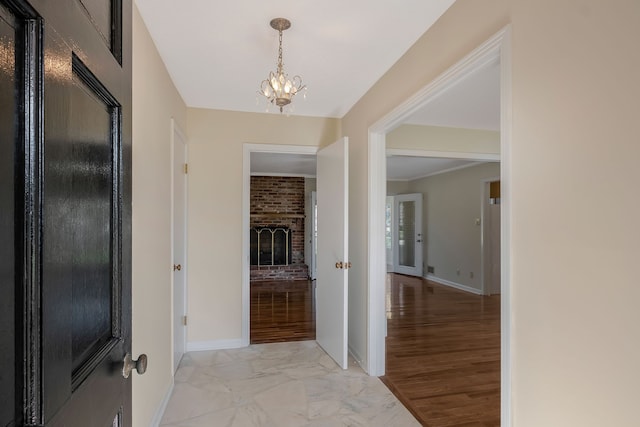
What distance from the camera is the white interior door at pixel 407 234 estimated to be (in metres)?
8.22

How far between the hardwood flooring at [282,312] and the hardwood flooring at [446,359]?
104 centimetres

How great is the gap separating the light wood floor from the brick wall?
935 millimetres

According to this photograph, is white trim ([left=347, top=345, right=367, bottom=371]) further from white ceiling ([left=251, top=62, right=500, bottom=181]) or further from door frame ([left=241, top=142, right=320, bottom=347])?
white ceiling ([left=251, top=62, right=500, bottom=181])

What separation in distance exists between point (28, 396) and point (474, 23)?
2010mm

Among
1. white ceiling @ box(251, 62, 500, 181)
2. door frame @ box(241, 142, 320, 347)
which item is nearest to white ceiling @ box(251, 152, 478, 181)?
white ceiling @ box(251, 62, 500, 181)

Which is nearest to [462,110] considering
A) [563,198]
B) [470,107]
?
[470,107]

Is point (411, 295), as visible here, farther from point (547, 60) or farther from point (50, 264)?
point (50, 264)

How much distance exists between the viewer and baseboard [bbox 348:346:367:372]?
10.0 ft

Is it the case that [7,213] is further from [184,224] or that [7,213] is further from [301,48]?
[184,224]

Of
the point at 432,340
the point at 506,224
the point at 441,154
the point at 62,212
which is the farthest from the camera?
the point at 441,154

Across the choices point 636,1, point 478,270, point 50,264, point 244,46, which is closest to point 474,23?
point 636,1

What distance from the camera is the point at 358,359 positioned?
322cm

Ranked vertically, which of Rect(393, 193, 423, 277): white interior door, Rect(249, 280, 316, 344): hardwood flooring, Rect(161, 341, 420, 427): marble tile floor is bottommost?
Rect(249, 280, 316, 344): hardwood flooring

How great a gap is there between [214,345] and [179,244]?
1.14m
